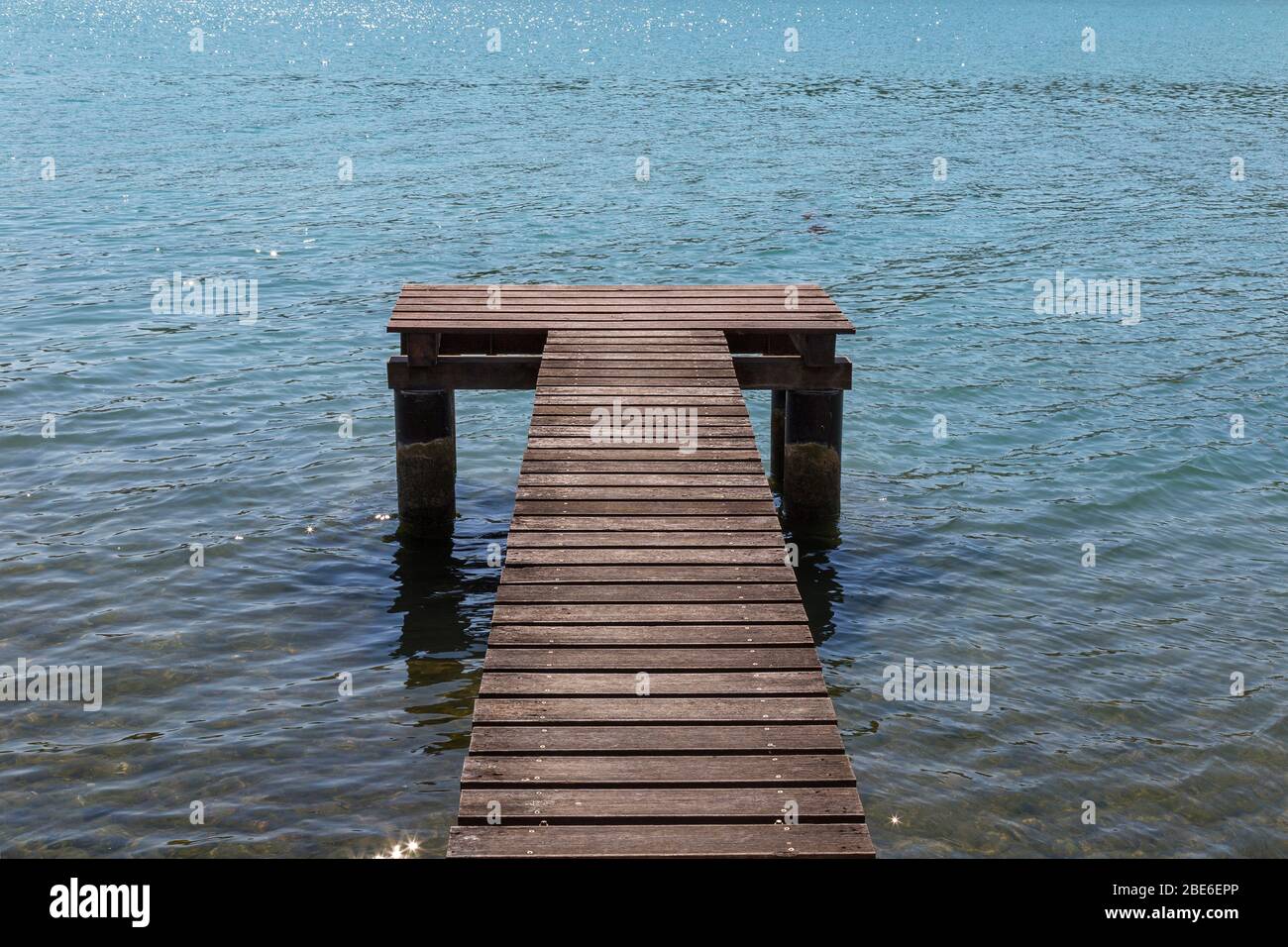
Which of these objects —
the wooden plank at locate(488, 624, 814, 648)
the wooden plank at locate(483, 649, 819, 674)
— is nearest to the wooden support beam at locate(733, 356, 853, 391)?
the wooden plank at locate(488, 624, 814, 648)

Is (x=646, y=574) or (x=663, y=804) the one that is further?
(x=646, y=574)

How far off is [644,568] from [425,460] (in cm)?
451

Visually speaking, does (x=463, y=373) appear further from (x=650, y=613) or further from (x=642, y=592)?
(x=650, y=613)

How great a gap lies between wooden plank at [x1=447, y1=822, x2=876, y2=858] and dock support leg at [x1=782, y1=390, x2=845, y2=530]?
693 centimetres

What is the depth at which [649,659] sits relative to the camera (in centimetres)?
832

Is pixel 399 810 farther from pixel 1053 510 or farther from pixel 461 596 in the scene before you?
pixel 1053 510

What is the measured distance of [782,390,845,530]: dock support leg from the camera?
13.3 meters

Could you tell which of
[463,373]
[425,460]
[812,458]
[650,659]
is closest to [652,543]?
[650,659]

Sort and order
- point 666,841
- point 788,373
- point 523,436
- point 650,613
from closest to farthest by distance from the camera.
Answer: point 666,841
point 650,613
point 788,373
point 523,436

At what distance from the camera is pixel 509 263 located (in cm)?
2591

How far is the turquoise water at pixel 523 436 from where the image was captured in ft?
32.3

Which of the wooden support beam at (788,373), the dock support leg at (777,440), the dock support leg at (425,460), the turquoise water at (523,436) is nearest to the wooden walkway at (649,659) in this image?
the wooden support beam at (788,373)

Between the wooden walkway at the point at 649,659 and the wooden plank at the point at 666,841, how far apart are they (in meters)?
0.01
